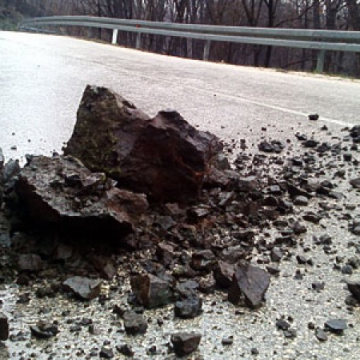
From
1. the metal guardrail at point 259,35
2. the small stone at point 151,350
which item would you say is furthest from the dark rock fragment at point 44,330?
the metal guardrail at point 259,35

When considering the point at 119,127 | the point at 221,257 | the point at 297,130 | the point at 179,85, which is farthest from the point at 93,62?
the point at 221,257

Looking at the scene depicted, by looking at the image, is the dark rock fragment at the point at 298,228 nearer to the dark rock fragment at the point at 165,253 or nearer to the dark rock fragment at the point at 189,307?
the dark rock fragment at the point at 165,253

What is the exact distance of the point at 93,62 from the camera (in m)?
7.54

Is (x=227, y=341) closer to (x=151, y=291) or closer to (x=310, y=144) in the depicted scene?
(x=151, y=291)

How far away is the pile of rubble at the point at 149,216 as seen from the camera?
5.76ft

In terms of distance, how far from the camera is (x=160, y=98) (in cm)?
483

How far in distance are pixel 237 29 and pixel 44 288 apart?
1192cm

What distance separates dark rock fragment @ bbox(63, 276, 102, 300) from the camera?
1.68m

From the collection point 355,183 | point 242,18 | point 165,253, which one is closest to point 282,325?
point 165,253

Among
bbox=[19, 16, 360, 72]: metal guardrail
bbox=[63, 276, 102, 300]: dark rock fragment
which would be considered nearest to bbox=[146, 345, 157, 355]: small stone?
bbox=[63, 276, 102, 300]: dark rock fragment

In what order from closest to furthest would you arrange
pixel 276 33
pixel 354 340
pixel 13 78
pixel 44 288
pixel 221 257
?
1. pixel 354 340
2. pixel 44 288
3. pixel 221 257
4. pixel 13 78
5. pixel 276 33

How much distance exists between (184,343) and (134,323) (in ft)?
0.62

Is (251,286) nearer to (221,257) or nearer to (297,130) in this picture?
(221,257)

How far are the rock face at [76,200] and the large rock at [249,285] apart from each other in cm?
48
